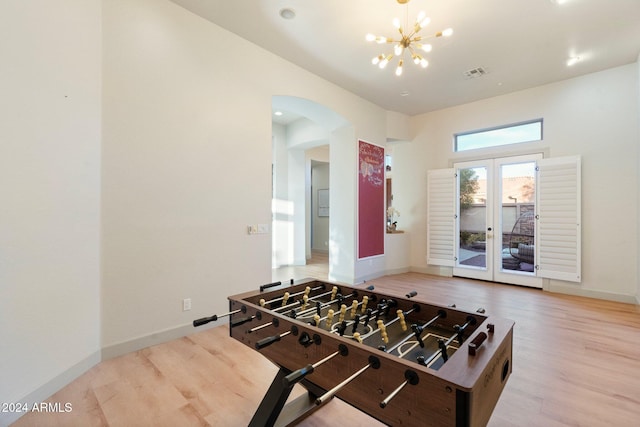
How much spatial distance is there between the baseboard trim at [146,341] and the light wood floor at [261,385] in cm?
7

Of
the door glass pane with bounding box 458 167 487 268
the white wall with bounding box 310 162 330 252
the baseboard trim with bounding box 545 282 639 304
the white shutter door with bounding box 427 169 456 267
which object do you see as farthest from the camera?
the white wall with bounding box 310 162 330 252

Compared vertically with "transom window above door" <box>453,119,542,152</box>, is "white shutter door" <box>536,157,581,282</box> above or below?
below

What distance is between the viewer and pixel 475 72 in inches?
164

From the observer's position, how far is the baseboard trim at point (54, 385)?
1614 mm

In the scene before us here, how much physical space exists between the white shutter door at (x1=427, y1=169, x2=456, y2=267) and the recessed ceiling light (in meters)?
4.07

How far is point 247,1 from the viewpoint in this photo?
2.73 m

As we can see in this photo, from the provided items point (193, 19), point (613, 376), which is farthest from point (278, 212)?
point (613, 376)

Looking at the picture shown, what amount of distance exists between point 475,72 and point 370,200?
8.41 ft

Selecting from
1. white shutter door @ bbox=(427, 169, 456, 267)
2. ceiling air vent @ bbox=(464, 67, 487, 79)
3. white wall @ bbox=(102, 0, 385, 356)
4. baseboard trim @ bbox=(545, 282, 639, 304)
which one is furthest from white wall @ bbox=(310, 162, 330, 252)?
baseboard trim @ bbox=(545, 282, 639, 304)

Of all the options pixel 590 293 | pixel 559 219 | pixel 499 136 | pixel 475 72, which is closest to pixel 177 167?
pixel 475 72

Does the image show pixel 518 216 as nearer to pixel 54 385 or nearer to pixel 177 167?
pixel 177 167

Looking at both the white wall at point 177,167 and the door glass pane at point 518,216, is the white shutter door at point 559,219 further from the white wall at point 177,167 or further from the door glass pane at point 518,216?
the white wall at point 177,167

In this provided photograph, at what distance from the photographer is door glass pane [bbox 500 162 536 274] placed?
15.6 feet

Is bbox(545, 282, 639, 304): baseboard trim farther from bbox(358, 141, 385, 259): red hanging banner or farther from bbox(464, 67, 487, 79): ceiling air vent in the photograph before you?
bbox(464, 67, 487, 79): ceiling air vent
